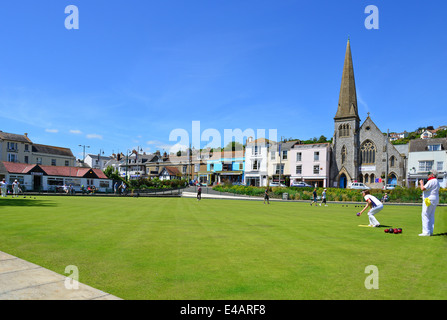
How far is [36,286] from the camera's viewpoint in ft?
14.7

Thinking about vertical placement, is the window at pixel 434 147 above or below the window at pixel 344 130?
below

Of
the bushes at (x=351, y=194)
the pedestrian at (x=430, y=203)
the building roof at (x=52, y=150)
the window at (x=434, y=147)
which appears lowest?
the bushes at (x=351, y=194)

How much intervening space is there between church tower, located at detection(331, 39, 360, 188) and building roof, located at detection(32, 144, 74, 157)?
74089mm

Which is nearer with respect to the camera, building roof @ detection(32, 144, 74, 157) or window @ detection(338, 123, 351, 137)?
window @ detection(338, 123, 351, 137)

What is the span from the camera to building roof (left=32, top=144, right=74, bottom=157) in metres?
83.3

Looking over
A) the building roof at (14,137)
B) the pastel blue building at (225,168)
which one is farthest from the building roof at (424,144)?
the building roof at (14,137)

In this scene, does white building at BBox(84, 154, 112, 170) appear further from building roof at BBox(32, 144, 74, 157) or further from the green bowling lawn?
the green bowling lawn

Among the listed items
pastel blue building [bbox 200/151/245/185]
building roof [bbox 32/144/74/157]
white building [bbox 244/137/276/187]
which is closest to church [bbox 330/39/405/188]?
white building [bbox 244/137/276/187]

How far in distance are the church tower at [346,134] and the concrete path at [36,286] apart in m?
63.1

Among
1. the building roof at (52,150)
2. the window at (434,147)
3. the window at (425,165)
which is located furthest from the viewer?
the building roof at (52,150)

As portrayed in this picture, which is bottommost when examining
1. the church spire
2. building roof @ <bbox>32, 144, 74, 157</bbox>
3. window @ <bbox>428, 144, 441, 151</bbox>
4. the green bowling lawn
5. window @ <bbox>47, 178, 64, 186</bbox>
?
window @ <bbox>47, 178, 64, 186</bbox>

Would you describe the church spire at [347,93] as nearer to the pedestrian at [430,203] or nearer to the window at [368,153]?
the window at [368,153]

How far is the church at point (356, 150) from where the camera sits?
58.9 metres
